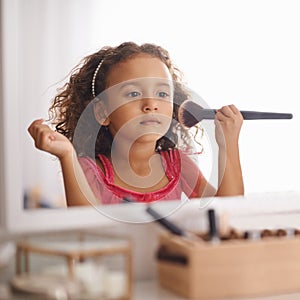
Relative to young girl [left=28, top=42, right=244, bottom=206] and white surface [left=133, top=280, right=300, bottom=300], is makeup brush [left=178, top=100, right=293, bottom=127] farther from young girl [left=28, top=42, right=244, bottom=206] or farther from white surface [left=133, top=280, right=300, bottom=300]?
white surface [left=133, top=280, right=300, bottom=300]

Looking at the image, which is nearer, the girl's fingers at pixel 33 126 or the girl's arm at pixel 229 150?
the girl's fingers at pixel 33 126

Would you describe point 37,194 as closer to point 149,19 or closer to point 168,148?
point 168,148

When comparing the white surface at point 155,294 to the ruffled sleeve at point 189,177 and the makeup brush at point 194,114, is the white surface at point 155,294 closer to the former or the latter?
the ruffled sleeve at point 189,177

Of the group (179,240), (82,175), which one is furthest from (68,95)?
(179,240)

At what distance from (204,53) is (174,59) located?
0.20 ft

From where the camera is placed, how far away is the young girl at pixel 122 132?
3.52 feet

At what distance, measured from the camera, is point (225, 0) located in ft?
3.82

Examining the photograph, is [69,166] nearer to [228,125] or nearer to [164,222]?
[164,222]

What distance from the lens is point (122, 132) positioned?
110cm

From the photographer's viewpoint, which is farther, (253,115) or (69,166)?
(253,115)

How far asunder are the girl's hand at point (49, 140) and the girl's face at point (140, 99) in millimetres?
78

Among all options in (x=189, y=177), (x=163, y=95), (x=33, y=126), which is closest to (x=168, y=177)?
(x=189, y=177)

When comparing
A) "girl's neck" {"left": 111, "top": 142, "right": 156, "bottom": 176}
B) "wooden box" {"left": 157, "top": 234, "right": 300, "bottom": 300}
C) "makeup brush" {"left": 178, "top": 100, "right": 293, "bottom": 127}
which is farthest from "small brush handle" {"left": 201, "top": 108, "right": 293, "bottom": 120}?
"wooden box" {"left": 157, "top": 234, "right": 300, "bottom": 300}

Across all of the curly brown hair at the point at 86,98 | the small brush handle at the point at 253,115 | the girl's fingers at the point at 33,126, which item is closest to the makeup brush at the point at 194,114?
the small brush handle at the point at 253,115
